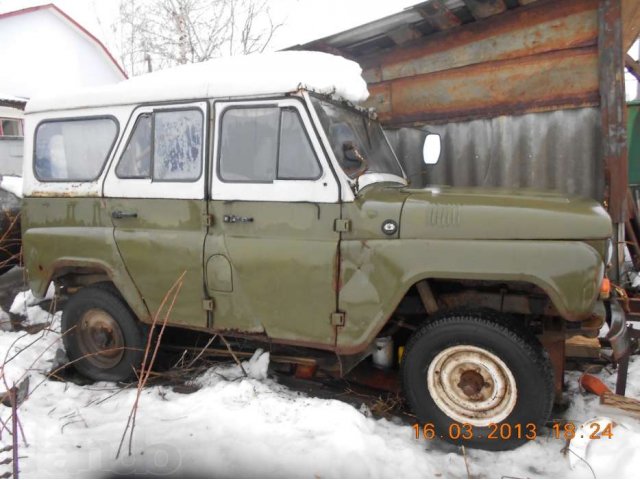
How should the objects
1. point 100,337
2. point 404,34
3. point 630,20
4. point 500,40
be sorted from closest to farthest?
point 100,337
point 630,20
point 500,40
point 404,34

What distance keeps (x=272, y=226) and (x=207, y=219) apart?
508mm

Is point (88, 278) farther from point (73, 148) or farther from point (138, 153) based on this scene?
point (138, 153)

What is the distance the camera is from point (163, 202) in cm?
354

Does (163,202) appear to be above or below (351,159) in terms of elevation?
below

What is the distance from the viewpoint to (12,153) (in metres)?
9.52

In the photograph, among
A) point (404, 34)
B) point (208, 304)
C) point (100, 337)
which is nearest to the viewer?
point (208, 304)

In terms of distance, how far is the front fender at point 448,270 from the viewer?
2615 mm

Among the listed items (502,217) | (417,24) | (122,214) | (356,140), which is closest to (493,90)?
(417,24)

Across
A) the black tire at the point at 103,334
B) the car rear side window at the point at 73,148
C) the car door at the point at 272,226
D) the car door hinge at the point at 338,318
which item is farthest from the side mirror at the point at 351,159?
the black tire at the point at 103,334

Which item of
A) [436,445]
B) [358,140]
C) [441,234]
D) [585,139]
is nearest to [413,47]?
[585,139]

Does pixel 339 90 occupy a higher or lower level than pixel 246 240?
higher

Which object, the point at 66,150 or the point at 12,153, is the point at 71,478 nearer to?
the point at 66,150

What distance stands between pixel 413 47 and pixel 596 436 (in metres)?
4.19

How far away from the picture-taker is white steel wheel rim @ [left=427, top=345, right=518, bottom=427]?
2.89 meters
